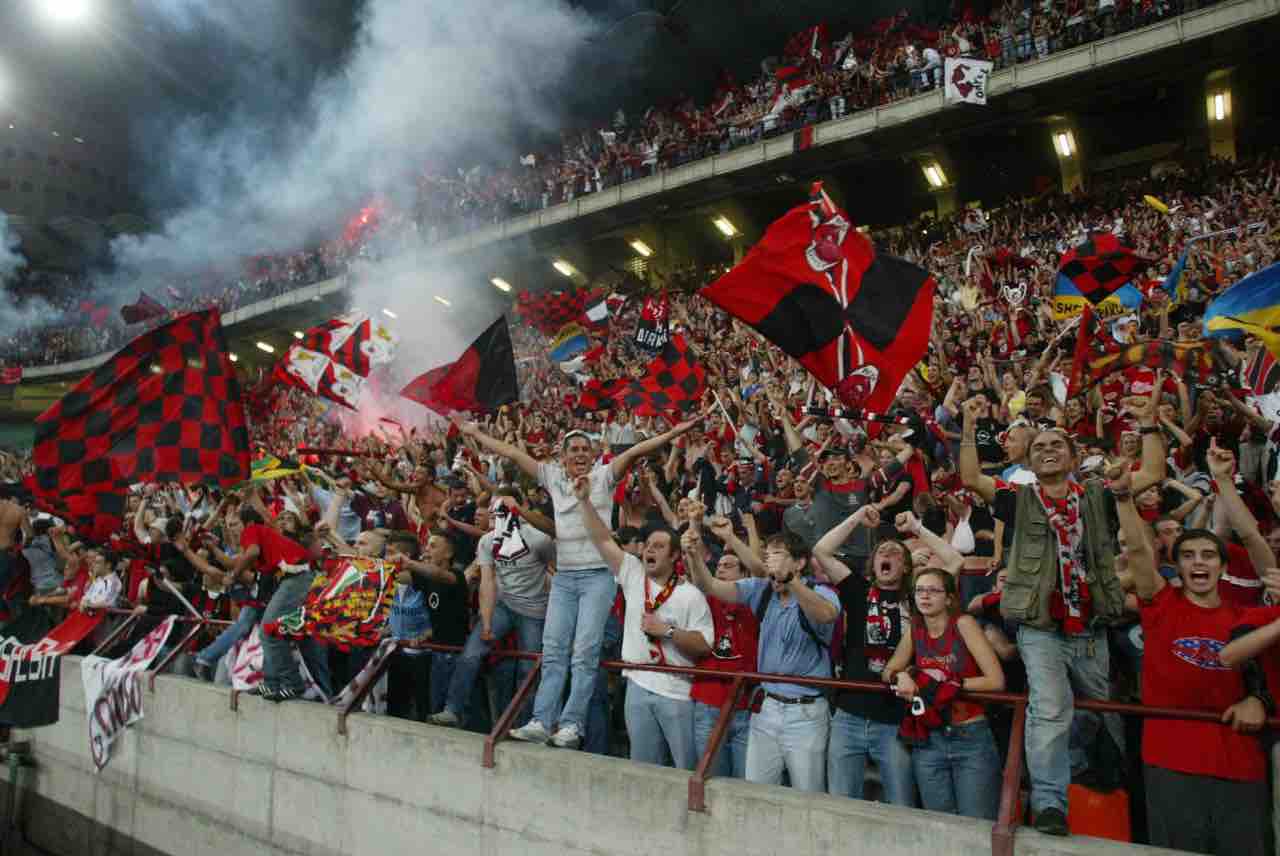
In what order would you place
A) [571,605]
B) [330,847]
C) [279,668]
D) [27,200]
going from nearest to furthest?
[571,605] < [330,847] < [279,668] < [27,200]

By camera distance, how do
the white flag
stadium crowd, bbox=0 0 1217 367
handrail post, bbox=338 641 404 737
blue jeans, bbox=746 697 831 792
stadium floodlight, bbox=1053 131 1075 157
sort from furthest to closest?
stadium floodlight, bbox=1053 131 1075 157
stadium crowd, bbox=0 0 1217 367
the white flag
handrail post, bbox=338 641 404 737
blue jeans, bbox=746 697 831 792

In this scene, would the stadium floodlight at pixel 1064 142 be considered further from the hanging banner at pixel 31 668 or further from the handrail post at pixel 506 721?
the hanging banner at pixel 31 668

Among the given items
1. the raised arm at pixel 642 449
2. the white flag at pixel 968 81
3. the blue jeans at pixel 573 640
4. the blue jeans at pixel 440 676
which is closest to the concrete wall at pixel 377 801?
the blue jeans at pixel 573 640

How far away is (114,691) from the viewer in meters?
8.51

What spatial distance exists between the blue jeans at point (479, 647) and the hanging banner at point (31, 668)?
16.9 feet

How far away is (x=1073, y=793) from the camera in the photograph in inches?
161

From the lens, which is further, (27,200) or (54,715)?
(27,200)

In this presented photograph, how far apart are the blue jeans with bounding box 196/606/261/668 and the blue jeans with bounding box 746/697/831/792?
15.8 feet

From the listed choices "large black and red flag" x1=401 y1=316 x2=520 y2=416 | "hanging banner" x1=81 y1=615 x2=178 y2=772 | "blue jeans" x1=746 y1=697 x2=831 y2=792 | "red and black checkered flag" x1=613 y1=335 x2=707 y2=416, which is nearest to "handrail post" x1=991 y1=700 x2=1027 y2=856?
"blue jeans" x1=746 y1=697 x2=831 y2=792

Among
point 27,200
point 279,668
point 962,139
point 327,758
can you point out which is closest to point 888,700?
point 327,758

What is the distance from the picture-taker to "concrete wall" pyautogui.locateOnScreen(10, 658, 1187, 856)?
14.1ft

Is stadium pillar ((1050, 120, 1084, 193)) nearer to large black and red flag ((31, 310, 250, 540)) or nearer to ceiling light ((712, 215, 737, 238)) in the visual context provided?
ceiling light ((712, 215, 737, 238))

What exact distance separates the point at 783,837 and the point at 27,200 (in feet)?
238

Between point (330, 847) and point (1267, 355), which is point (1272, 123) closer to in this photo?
point (1267, 355)
